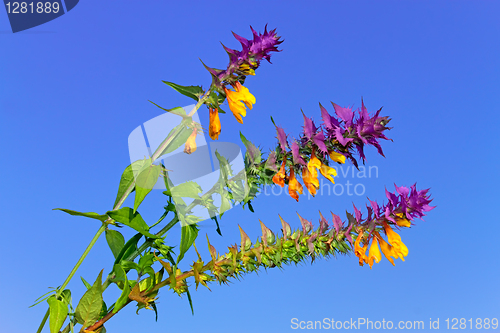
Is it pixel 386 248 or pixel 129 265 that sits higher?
pixel 386 248

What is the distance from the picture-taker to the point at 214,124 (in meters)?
2.60

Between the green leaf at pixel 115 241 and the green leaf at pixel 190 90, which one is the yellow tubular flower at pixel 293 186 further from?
the green leaf at pixel 115 241

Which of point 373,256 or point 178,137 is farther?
point 178,137

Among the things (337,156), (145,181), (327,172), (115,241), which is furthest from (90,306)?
(337,156)

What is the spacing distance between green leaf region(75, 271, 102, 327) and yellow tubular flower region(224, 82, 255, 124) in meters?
1.34

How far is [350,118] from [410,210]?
71 centimetres

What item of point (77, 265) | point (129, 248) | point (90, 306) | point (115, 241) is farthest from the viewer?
point (115, 241)

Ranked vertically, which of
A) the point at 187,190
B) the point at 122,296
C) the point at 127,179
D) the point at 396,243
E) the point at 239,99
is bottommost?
the point at 122,296

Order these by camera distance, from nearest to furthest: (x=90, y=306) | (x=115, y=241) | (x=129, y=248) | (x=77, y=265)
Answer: (x=90, y=306) → (x=77, y=265) → (x=129, y=248) → (x=115, y=241)

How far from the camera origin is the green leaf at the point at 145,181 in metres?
2.48

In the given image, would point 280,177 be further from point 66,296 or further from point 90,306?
point 66,296

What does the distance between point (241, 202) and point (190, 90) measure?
0.81 metres

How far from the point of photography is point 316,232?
7.86ft

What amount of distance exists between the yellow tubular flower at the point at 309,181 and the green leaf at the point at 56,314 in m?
1.73
